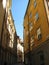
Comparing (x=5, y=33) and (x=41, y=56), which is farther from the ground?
(x=5, y=33)

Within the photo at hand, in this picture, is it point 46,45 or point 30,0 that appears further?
point 30,0

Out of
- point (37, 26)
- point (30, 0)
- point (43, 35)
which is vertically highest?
point (30, 0)

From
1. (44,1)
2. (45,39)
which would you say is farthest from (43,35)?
(44,1)

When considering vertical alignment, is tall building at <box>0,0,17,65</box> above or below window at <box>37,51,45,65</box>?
above

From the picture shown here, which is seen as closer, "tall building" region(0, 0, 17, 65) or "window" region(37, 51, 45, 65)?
"window" region(37, 51, 45, 65)

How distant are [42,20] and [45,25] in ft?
4.81

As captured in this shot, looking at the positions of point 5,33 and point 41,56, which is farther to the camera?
point 5,33

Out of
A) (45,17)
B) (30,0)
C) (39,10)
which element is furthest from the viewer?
(30,0)

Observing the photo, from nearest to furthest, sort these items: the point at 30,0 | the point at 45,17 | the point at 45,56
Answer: the point at 45,56 < the point at 45,17 < the point at 30,0

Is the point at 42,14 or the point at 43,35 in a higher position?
the point at 42,14

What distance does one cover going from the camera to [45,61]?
63.5ft

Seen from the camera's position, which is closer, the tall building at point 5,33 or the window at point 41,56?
the window at point 41,56

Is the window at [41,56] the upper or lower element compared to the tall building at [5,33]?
lower

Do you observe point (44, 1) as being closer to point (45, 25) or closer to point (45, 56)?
point (45, 25)
